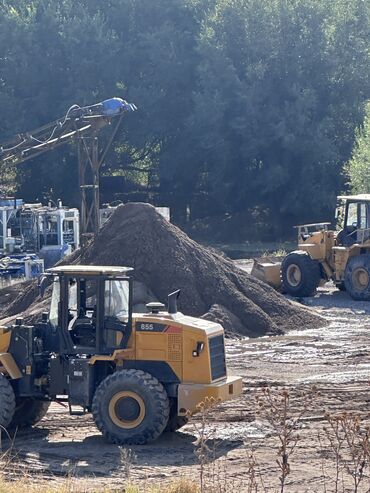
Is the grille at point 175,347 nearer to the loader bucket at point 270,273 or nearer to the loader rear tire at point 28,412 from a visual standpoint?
the loader rear tire at point 28,412

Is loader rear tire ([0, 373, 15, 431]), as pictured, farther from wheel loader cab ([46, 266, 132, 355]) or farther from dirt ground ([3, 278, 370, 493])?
wheel loader cab ([46, 266, 132, 355])

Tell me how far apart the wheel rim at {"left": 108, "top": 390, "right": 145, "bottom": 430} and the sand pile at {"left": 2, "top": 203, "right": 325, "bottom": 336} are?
10.3 m

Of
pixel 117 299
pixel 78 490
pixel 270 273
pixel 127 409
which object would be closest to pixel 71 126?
pixel 270 273

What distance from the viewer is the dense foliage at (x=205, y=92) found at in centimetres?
5384

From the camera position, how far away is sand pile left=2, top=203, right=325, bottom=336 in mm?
24406

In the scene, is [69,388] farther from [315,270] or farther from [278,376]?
[315,270]

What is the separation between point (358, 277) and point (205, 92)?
88.6 ft

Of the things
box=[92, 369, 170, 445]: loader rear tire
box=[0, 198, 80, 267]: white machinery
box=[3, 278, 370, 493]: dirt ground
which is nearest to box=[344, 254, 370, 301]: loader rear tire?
box=[3, 278, 370, 493]: dirt ground

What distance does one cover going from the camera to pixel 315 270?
30.3 metres

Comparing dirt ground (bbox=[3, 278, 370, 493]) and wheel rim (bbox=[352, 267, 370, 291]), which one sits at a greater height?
wheel rim (bbox=[352, 267, 370, 291])

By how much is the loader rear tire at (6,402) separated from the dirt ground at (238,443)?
0.95 feet

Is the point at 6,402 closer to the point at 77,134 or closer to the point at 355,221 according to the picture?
the point at 355,221

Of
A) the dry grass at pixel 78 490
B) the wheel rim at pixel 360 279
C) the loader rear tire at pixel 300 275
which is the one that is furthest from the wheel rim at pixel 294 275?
A: the dry grass at pixel 78 490

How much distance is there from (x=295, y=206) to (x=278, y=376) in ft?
115
